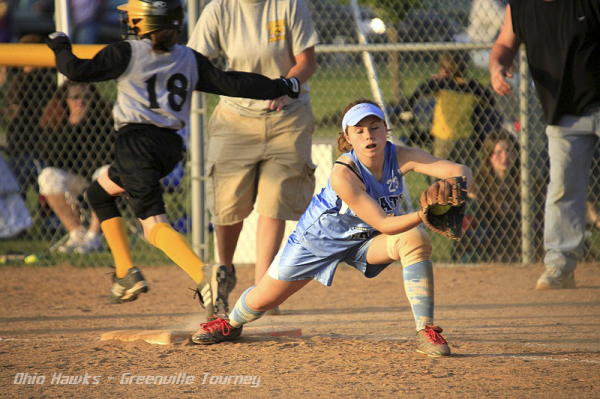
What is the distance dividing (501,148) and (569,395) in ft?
13.7

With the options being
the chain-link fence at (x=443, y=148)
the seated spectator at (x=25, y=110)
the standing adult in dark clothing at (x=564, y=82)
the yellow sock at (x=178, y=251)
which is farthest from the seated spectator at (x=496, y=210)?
the seated spectator at (x=25, y=110)

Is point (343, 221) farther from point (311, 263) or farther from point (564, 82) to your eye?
point (564, 82)

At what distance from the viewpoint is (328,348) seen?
388 centimetres

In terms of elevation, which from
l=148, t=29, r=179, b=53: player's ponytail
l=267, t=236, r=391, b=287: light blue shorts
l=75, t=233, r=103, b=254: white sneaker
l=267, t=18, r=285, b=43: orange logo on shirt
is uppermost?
l=148, t=29, r=179, b=53: player's ponytail

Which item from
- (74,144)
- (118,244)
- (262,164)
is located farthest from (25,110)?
(118,244)

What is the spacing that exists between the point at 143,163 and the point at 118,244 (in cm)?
56

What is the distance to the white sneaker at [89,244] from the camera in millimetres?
7691

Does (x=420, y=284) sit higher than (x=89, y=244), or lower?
higher

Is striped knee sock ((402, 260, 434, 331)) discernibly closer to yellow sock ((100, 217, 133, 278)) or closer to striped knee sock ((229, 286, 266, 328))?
striped knee sock ((229, 286, 266, 328))

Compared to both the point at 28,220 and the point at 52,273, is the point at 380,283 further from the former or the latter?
the point at 28,220

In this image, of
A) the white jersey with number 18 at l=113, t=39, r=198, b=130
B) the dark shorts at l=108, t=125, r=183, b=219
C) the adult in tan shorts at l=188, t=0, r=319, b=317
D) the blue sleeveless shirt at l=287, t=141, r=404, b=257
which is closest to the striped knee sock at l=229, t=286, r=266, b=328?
the blue sleeveless shirt at l=287, t=141, r=404, b=257

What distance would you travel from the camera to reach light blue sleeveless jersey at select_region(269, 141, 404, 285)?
146 inches

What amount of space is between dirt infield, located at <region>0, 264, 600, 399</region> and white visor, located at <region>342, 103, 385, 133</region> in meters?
1.08

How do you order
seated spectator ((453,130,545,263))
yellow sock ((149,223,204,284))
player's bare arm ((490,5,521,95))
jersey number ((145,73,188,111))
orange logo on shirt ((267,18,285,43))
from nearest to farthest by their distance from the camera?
yellow sock ((149,223,204,284)) < jersey number ((145,73,188,111)) < orange logo on shirt ((267,18,285,43)) < player's bare arm ((490,5,521,95)) < seated spectator ((453,130,545,263))
